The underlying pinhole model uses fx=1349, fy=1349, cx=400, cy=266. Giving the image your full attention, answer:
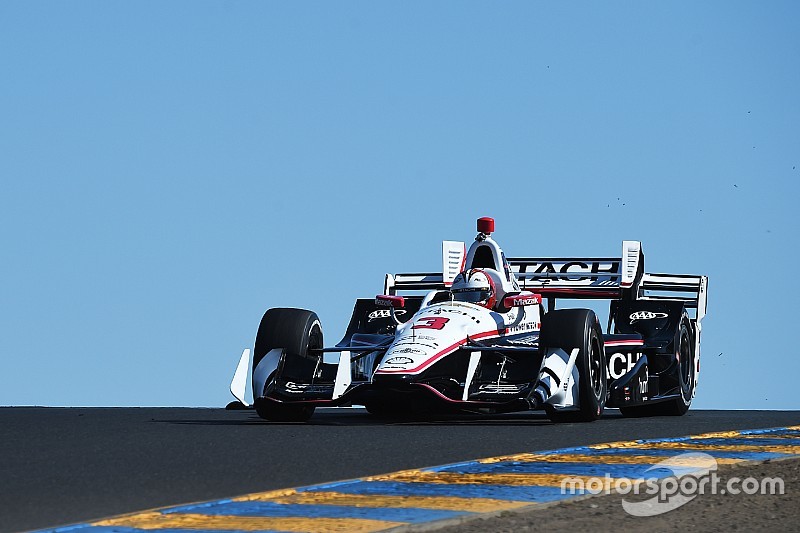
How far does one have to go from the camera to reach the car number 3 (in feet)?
45.1

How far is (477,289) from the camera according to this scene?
48.4ft

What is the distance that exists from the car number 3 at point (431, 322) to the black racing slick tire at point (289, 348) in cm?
128

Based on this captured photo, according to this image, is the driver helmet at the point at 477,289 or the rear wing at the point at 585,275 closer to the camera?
the driver helmet at the point at 477,289

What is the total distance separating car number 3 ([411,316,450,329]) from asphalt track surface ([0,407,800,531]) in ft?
3.28

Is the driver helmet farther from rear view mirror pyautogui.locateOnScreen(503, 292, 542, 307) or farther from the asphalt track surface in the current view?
Result: the asphalt track surface

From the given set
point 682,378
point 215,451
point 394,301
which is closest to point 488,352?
point 394,301

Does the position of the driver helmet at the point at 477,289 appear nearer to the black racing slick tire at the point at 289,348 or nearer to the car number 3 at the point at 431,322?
the car number 3 at the point at 431,322

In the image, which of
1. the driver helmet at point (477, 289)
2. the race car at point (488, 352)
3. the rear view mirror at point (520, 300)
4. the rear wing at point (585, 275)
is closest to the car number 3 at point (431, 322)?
the race car at point (488, 352)

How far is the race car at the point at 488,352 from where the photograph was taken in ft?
43.5

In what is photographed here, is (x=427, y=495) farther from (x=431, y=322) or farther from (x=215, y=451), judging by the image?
(x=431, y=322)

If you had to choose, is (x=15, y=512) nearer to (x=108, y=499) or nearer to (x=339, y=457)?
(x=108, y=499)

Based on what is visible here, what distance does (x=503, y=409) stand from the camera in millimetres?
13000

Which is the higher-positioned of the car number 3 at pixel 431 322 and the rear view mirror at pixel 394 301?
the rear view mirror at pixel 394 301

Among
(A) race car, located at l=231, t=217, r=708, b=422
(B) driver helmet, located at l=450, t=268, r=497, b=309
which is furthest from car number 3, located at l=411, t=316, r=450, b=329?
(B) driver helmet, located at l=450, t=268, r=497, b=309
